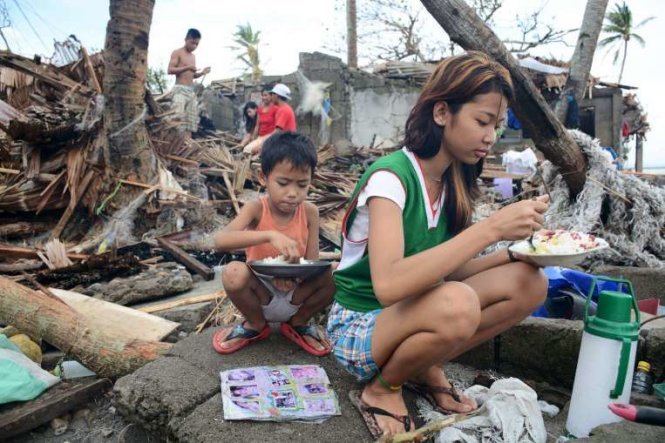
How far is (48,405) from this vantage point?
91.0 inches

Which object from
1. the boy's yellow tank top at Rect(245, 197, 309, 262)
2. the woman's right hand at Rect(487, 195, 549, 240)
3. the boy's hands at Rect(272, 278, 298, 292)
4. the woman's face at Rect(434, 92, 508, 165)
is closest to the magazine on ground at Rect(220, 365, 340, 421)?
the boy's hands at Rect(272, 278, 298, 292)

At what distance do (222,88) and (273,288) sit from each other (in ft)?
36.2

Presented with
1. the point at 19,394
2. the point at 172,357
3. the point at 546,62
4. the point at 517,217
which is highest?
the point at 546,62

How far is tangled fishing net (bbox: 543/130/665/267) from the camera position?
396 cm

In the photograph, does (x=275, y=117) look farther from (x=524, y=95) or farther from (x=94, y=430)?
(x=94, y=430)

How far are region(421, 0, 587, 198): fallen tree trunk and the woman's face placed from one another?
149cm

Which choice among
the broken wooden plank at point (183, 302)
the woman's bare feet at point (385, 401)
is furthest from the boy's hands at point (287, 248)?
the broken wooden plank at point (183, 302)

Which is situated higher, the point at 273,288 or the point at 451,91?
the point at 451,91

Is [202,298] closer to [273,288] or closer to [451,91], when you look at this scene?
[273,288]

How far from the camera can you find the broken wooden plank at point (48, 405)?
2188 millimetres

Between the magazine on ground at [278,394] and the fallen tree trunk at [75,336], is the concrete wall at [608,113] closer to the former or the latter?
the magazine on ground at [278,394]

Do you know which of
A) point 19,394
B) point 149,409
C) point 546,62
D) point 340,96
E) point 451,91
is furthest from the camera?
point 546,62

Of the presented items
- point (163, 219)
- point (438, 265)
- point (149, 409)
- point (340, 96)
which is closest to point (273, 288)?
point (149, 409)

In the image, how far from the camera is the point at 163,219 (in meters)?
5.44
